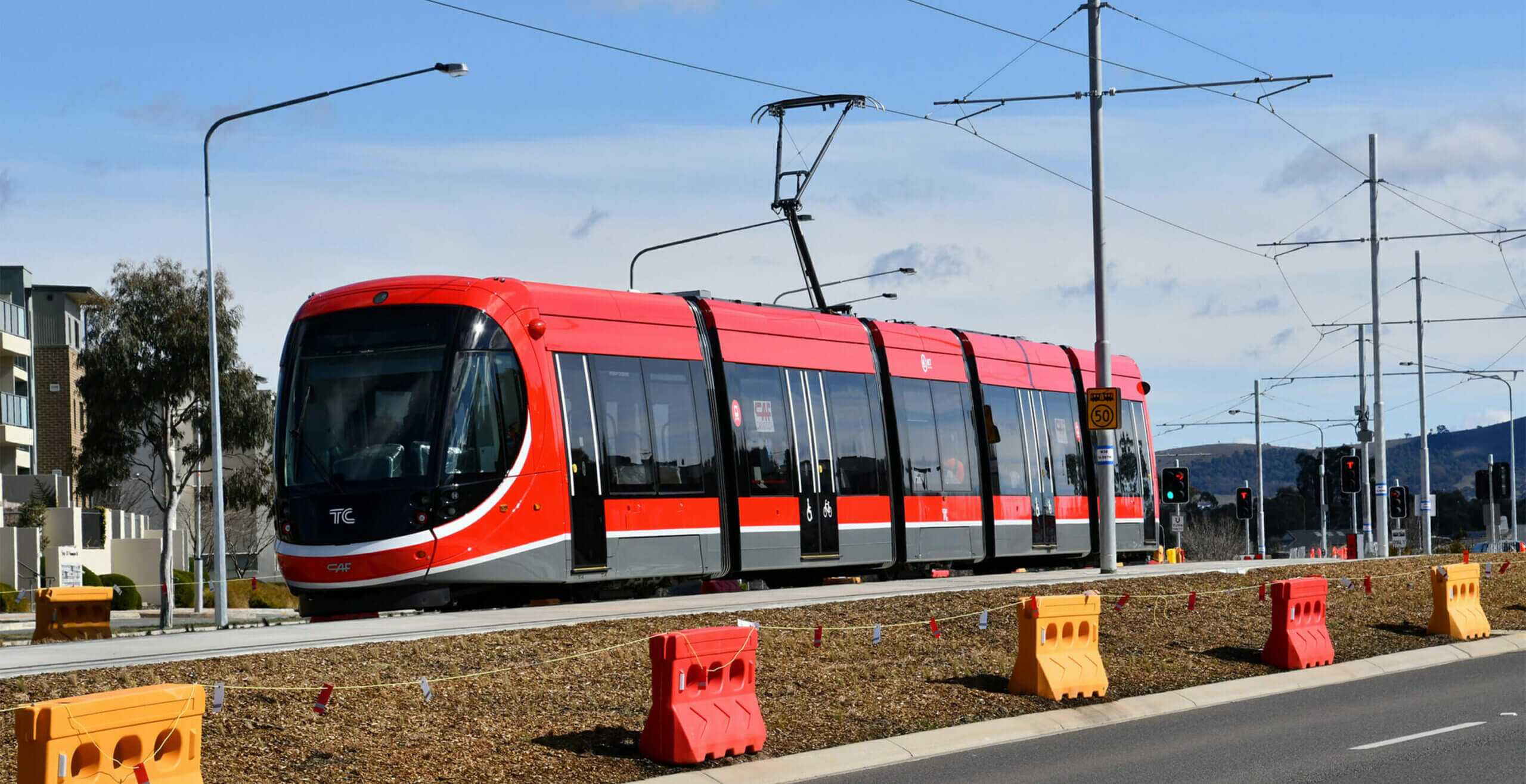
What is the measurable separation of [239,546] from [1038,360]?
58.8 m

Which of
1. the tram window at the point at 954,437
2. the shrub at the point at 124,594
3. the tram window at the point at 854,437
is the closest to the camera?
the tram window at the point at 854,437

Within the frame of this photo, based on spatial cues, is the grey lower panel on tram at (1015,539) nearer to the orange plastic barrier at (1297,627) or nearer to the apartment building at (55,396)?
the orange plastic barrier at (1297,627)

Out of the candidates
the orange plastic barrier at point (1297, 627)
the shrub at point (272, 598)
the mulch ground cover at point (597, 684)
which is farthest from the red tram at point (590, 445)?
the shrub at point (272, 598)

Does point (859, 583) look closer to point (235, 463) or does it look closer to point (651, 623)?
point (651, 623)

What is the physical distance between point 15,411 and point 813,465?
160 ft

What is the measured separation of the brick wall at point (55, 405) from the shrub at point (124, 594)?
1996cm

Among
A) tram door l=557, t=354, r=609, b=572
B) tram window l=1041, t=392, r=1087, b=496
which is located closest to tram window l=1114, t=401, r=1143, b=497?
tram window l=1041, t=392, r=1087, b=496

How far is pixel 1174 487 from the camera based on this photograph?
3331 cm

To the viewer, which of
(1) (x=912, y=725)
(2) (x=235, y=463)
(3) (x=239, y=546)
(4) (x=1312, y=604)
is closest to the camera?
(1) (x=912, y=725)

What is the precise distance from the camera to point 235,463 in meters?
71.8

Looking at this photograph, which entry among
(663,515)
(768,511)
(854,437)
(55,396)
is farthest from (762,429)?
(55,396)

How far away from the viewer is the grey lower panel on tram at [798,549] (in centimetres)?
2073

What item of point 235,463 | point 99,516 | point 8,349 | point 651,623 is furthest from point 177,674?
point 235,463

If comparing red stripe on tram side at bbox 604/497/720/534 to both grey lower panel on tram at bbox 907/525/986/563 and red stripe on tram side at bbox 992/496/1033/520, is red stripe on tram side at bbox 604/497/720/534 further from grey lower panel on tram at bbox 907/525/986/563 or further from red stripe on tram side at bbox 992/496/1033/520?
red stripe on tram side at bbox 992/496/1033/520
